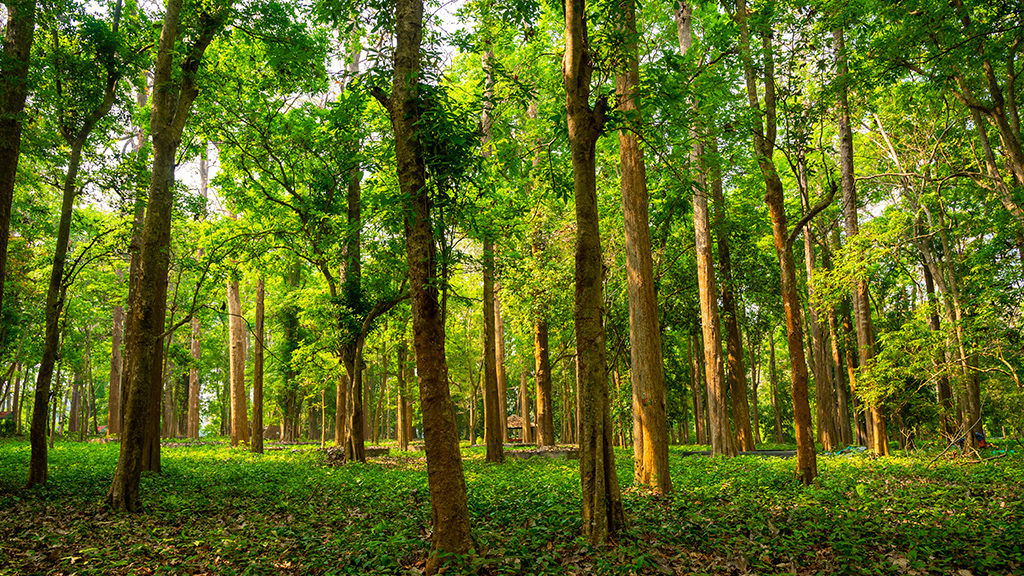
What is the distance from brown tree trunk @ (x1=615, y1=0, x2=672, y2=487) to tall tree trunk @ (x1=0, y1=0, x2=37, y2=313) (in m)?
8.91

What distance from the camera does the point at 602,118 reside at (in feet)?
19.3

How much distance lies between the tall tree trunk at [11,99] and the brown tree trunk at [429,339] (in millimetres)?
6588

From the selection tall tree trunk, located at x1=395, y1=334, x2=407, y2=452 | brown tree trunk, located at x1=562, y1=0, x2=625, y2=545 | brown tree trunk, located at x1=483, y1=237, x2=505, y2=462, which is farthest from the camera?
tall tree trunk, located at x1=395, y1=334, x2=407, y2=452

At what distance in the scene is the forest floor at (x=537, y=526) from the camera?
5.00m

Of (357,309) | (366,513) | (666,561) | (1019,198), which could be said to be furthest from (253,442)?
(1019,198)

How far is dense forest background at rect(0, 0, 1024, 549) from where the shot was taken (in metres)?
6.46

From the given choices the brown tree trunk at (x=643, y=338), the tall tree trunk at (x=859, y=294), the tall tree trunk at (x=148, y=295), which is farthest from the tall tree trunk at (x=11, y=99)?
the tall tree trunk at (x=859, y=294)

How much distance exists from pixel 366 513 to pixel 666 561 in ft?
13.5

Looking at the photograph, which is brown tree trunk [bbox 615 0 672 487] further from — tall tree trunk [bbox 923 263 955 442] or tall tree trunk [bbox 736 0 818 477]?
tall tree trunk [bbox 923 263 955 442]

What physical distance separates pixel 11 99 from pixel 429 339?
8286 mm

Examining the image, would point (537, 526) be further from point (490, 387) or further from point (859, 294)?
point (859, 294)

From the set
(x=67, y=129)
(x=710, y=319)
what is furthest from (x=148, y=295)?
(x=710, y=319)

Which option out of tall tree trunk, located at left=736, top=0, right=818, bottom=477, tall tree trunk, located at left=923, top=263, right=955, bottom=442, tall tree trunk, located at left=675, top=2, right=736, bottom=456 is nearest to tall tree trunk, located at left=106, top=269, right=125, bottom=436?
tall tree trunk, located at left=675, top=2, right=736, bottom=456

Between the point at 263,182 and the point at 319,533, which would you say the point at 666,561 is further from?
the point at 263,182
